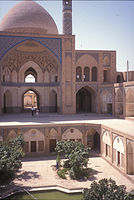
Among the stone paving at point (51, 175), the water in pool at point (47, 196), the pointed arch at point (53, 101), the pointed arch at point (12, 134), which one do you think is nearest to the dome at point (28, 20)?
the pointed arch at point (53, 101)

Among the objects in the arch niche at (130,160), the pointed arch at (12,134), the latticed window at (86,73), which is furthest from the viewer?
the latticed window at (86,73)

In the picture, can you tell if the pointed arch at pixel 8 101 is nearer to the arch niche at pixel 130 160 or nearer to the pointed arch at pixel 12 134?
the pointed arch at pixel 12 134

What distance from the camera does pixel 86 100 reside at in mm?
17312

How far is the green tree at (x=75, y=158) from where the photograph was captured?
287 inches

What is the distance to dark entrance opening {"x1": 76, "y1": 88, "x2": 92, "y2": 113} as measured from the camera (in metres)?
16.7

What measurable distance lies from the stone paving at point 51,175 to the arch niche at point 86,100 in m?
6.80

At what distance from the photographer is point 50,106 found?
1677 centimetres

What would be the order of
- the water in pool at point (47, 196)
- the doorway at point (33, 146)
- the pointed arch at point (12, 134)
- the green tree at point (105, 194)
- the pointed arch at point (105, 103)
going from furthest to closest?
1. the pointed arch at point (105, 103)
2. the doorway at point (33, 146)
3. the pointed arch at point (12, 134)
4. the water in pool at point (47, 196)
5. the green tree at point (105, 194)

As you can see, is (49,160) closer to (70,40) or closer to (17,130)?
(17,130)

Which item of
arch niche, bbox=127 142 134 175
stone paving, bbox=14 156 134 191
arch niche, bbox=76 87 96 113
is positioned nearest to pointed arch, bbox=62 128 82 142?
stone paving, bbox=14 156 134 191

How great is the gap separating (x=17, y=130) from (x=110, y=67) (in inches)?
328

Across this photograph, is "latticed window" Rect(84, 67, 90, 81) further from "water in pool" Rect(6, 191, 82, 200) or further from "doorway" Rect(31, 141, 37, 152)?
"water in pool" Rect(6, 191, 82, 200)

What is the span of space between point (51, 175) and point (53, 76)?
1040 centimetres

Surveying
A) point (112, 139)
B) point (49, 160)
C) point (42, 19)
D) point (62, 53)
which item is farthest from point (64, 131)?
point (42, 19)
